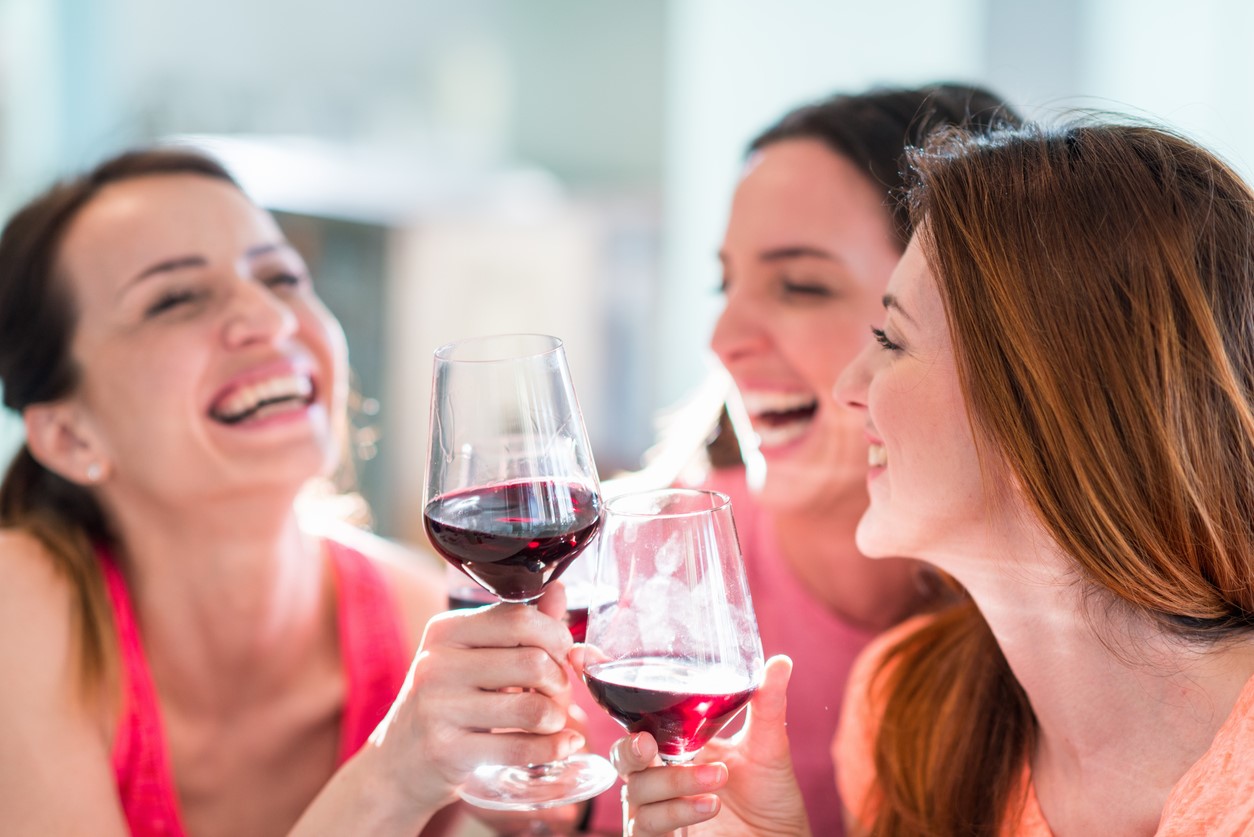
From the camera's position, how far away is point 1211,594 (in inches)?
40.0

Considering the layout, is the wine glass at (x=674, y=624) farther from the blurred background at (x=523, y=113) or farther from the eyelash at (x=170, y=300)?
the blurred background at (x=523, y=113)

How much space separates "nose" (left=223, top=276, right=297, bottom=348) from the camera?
1.48m

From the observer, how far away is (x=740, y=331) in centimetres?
158

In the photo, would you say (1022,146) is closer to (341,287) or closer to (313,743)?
(313,743)

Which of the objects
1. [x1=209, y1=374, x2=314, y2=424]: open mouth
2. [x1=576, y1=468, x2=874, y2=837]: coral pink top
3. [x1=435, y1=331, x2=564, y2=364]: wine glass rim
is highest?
[x1=435, y1=331, x2=564, y2=364]: wine glass rim

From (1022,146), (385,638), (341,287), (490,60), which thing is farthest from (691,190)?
(1022,146)

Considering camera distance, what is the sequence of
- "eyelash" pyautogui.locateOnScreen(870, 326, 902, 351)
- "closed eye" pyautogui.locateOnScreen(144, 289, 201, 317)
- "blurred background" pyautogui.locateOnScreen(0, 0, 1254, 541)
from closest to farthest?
"eyelash" pyautogui.locateOnScreen(870, 326, 902, 351) < "closed eye" pyautogui.locateOnScreen(144, 289, 201, 317) < "blurred background" pyautogui.locateOnScreen(0, 0, 1254, 541)

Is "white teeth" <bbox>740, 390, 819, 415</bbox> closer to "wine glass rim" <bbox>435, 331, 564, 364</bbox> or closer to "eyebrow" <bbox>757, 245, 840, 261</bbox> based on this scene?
"eyebrow" <bbox>757, 245, 840, 261</bbox>

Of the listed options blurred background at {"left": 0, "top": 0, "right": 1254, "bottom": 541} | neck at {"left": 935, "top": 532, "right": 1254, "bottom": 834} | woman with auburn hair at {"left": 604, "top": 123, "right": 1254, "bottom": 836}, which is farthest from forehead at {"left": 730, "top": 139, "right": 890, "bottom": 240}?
blurred background at {"left": 0, "top": 0, "right": 1254, "bottom": 541}

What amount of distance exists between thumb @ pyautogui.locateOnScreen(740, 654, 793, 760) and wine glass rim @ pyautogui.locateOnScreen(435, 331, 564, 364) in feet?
1.17

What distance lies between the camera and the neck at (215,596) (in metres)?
1.57

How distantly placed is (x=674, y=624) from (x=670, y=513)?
90 millimetres

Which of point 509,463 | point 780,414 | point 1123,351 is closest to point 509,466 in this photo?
point 509,463

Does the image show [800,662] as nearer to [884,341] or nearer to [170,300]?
[884,341]
